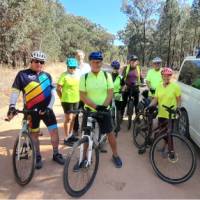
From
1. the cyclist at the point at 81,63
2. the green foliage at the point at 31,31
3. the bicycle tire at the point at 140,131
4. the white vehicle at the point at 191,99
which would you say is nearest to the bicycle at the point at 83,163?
the bicycle tire at the point at 140,131

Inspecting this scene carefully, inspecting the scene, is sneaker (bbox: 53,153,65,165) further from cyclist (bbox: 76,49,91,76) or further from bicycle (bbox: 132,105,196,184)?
cyclist (bbox: 76,49,91,76)

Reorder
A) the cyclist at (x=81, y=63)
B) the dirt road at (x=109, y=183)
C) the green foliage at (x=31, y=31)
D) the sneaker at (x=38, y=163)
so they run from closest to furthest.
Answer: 1. the dirt road at (x=109, y=183)
2. the sneaker at (x=38, y=163)
3. the cyclist at (x=81, y=63)
4. the green foliage at (x=31, y=31)

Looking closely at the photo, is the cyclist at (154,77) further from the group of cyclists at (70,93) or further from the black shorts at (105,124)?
the black shorts at (105,124)

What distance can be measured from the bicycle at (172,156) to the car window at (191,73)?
5.10 feet

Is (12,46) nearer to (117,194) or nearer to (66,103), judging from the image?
(66,103)

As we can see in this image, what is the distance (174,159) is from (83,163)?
1.56 meters

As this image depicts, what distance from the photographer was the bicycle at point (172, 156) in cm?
483

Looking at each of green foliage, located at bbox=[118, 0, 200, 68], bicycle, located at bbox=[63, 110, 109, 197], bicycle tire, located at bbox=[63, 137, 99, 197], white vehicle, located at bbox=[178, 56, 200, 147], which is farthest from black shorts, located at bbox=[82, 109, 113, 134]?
green foliage, located at bbox=[118, 0, 200, 68]

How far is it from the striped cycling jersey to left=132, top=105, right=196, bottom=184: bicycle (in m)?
1.97

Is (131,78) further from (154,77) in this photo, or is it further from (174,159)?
(174,159)

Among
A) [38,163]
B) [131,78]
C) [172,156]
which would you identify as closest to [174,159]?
[172,156]

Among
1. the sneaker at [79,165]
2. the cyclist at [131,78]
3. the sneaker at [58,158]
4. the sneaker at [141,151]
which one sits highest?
the cyclist at [131,78]

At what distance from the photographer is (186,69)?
7504mm

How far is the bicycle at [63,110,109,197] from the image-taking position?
14.2 feet
